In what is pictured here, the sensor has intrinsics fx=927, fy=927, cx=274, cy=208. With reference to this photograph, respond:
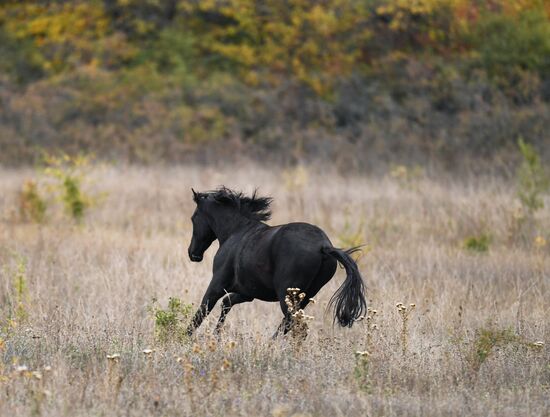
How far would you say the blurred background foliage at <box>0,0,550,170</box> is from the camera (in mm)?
24047

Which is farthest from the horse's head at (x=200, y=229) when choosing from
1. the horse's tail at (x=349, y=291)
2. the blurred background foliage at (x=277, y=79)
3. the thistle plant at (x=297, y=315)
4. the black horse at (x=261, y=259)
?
the blurred background foliage at (x=277, y=79)

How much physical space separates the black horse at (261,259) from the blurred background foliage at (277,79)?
43.6 ft

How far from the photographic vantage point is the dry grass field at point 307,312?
5.50 metres

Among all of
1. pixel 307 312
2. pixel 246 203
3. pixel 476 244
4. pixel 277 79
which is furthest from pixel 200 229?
pixel 277 79

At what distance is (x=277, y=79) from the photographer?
29859mm

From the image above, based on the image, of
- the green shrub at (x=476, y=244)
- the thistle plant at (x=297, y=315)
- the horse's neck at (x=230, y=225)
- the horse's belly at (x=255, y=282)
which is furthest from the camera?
the green shrub at (x=476, y=244)

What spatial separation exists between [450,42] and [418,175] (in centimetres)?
1347

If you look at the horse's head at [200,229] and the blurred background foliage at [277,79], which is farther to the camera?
the blurred background foliage at [277,79]

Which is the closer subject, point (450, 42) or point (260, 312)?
point (260, 312)

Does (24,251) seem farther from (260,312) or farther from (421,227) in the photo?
(421,227)

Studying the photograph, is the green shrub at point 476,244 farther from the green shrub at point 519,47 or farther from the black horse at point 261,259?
the green shrub at point 519,47

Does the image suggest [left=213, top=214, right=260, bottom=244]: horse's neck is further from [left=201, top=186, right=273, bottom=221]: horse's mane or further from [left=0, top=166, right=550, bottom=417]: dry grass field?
[left=0, top=166, right=550, bottom=417]: dry grass field

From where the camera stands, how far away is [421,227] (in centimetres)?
1362

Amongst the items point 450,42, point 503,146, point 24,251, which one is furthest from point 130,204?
point 450,42
